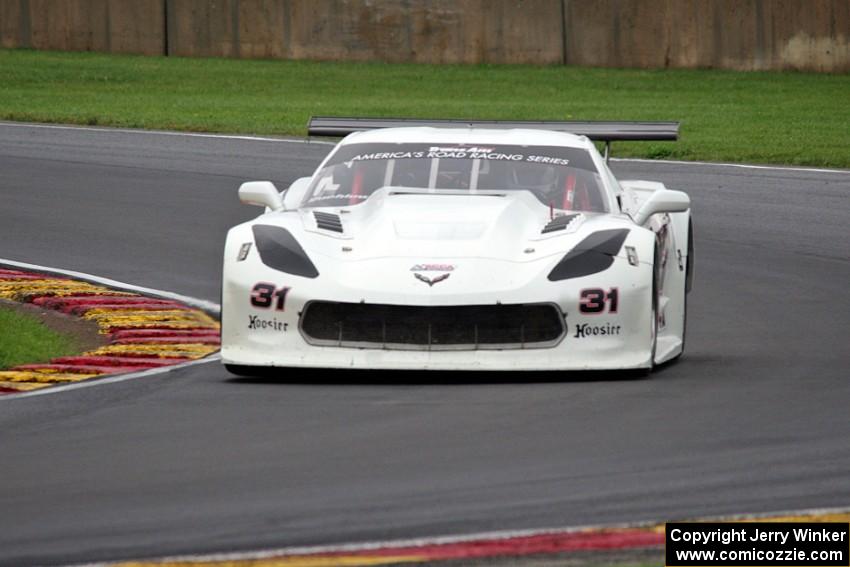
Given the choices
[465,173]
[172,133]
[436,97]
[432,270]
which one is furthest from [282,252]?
[436,97]

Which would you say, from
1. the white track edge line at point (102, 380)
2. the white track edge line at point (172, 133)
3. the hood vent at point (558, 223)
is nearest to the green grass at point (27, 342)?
the white track edge line at point (102, 380)

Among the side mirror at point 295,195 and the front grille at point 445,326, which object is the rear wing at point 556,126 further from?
the front grille at point 445,326

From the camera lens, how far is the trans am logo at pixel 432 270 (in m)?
8.38

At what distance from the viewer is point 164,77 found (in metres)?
32.3

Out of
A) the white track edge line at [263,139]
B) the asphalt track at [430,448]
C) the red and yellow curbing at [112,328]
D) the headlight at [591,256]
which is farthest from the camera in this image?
the white track edge line at [263,139]

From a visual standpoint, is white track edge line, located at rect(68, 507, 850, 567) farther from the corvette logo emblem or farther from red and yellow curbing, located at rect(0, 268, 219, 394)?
red and yellow curbing, located at rect(0, 268, 219, 394)

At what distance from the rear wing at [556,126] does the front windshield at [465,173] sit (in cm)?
85

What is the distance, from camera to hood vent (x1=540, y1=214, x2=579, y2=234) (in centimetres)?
891

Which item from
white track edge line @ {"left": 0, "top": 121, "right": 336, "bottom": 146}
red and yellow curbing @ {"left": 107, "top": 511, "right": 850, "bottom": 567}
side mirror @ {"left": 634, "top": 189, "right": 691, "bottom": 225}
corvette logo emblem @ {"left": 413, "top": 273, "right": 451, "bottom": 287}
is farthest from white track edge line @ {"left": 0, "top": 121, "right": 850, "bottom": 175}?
red and yellow curbing @ {"left": 107, "top": 511, "right": 850, "bottom": 567}

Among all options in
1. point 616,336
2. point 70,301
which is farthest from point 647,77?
point 616,336

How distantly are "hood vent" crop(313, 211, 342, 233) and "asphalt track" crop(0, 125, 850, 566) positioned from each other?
0.74m

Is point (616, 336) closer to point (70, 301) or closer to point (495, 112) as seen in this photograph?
point (70, 301)

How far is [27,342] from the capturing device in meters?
10.0

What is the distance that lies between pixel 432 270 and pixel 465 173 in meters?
1.42
